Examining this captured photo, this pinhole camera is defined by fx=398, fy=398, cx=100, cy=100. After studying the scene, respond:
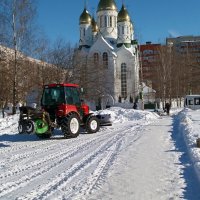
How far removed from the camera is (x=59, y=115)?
16.3 meters

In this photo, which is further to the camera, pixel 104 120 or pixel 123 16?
pixel 123 16

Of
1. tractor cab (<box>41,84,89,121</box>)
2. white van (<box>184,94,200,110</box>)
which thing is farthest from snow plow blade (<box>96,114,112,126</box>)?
white van (<box>184,94,200,110</box>)

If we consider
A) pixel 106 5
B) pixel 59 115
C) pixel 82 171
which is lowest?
pixel 82 171

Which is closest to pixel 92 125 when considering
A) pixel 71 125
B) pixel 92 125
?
pixel 92 125

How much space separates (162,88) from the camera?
6500 centimetres

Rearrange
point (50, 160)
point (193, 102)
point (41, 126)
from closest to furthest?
point (50, 160)
point (41, 126)
point (193, 102)

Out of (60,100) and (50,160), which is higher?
(60,100)

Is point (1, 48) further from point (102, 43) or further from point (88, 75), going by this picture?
point (102, 43)

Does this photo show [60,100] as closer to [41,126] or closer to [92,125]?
[41,126]

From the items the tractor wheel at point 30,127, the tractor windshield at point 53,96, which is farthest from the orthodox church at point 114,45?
the tractor wheel at point 30,127

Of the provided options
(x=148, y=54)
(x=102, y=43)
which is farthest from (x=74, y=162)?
(x=148, y=54)

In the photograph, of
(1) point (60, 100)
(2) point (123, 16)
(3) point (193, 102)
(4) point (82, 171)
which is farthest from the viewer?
(2) point (123, 16)

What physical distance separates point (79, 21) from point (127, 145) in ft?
224

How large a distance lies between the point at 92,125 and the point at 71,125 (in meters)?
2.07
